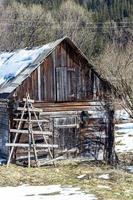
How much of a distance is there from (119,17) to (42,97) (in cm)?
6520

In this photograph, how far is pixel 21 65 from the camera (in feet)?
76.4

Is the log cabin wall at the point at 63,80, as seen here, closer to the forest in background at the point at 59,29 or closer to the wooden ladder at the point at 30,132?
the wooden ladder at the point at 30,132

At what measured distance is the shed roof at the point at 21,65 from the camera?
72.5 ft

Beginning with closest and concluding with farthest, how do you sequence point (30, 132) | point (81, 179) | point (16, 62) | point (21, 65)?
point (81, 179) → point (30, 132) → point (21, 65) → point (16, 62)

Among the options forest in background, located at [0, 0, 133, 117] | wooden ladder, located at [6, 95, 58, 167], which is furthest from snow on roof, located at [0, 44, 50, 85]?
forest in background, located at [0, 0, 133, 117]

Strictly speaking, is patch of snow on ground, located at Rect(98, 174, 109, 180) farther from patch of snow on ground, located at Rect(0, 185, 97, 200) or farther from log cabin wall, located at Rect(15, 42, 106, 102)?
log cabin wall, located at Rect(15, 42, 106, 102)

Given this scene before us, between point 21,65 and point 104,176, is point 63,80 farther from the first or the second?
point 104,176

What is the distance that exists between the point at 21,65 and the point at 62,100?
2.30m

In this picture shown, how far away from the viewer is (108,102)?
23.5m

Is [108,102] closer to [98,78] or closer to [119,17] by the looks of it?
[98,78]

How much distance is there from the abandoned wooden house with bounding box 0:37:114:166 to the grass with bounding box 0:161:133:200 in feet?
8.65

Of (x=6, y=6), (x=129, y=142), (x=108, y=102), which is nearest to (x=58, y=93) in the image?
(x=108, y=102)

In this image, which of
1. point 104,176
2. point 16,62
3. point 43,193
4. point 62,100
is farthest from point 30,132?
point 43,193

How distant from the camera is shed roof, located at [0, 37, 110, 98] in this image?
2211 centimetres
